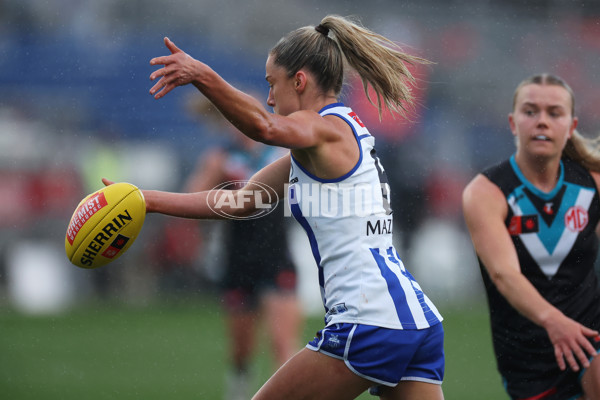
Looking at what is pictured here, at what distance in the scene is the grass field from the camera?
6.80 metres

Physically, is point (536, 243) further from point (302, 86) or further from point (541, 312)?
point (302, 86)

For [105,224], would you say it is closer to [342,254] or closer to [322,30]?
[342,254]

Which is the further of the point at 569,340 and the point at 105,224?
Answer: the point at 569,340

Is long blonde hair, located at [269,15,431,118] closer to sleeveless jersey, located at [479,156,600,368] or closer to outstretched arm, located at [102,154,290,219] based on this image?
outstretched arm, located at [102,154,290,219]

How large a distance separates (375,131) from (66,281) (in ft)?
16.2

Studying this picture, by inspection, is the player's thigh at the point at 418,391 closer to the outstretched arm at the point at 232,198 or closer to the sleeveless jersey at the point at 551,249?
the outstretched arm at the point at 232,198

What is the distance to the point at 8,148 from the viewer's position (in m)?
12.4

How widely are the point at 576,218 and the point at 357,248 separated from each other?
1.53 m

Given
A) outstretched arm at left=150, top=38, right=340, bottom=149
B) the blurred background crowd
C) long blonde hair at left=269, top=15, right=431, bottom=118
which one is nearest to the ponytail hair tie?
long blonde hair at left=269, top=15, right=431, bottom=118

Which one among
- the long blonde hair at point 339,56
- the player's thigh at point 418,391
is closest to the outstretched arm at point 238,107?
the long blonde hair at point 339,56

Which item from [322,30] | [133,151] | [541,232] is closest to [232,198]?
[322,30]

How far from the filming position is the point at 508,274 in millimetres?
4129

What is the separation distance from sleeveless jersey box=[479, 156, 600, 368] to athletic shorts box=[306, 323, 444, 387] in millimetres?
1162

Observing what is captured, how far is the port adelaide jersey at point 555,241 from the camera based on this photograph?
4.37 m
